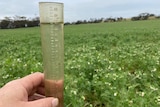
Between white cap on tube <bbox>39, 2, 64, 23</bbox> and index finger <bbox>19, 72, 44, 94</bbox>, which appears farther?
index finger <bbox>19, 72, 44, 94</bbox>

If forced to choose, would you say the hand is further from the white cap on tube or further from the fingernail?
the white cap on tube

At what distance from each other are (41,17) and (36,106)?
0.37 metres

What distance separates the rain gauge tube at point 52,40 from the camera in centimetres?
122

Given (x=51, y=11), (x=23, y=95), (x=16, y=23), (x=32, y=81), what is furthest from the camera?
(x=16, y=23)

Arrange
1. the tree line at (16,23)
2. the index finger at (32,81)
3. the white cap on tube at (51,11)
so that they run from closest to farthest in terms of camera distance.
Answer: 1. the white cap on tube at (51,11)
2. the index finger at (32,81)
3. the tree line at (16,23)

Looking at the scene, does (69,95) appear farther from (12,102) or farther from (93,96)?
(12,102)

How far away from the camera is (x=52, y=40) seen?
4.05 ft

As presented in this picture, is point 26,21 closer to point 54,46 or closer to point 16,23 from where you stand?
point 16,23

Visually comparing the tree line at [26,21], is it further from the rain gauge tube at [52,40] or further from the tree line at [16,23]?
the rain gauge tube at [52,40]

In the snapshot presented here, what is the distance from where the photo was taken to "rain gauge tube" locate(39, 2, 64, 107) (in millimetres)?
1222

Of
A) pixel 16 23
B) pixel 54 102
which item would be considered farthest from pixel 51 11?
pixel 16 23

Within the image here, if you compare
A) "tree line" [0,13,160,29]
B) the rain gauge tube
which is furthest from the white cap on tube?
"tree line" [0,13,160,29]

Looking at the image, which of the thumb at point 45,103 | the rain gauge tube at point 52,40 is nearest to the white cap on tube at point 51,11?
the rain gauge tube at point 52,40

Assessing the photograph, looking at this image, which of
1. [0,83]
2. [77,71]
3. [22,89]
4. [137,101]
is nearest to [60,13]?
[22,89]
